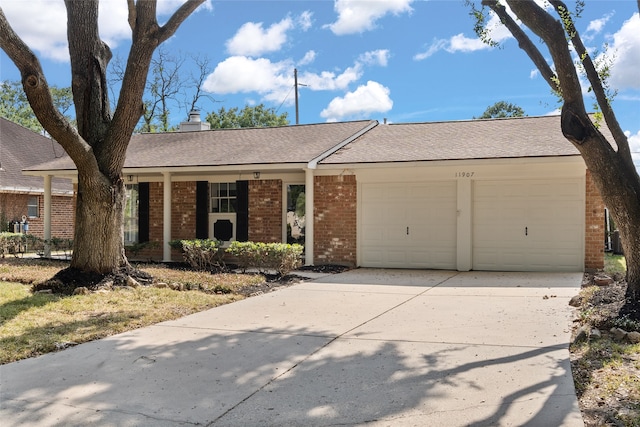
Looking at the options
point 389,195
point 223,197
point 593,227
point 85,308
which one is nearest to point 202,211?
point 223,197

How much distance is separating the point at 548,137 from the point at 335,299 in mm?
7501

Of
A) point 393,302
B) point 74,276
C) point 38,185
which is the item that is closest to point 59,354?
point 74,276

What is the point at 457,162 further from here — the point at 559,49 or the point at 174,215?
the point at 174,215

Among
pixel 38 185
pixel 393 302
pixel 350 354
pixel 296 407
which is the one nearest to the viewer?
pixel 296 407

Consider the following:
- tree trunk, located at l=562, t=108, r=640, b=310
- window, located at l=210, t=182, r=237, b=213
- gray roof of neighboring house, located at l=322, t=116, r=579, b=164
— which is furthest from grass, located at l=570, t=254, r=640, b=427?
window, located at l=210, t=182, r=237, b=213

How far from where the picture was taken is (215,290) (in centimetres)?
980

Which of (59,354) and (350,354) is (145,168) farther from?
(350,354)

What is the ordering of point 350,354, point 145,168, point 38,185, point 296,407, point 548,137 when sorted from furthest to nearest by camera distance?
point 38,185
point 145,168
point 548,137
point 350,354
point 296,407

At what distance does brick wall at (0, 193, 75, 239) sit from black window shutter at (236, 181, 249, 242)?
8569 mm

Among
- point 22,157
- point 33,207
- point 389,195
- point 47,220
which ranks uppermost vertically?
point 22,157

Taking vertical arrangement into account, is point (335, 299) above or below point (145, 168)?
below

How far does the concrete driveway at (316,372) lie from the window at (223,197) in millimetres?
7666

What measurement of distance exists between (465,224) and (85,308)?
8.66m

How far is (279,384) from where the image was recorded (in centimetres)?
469
